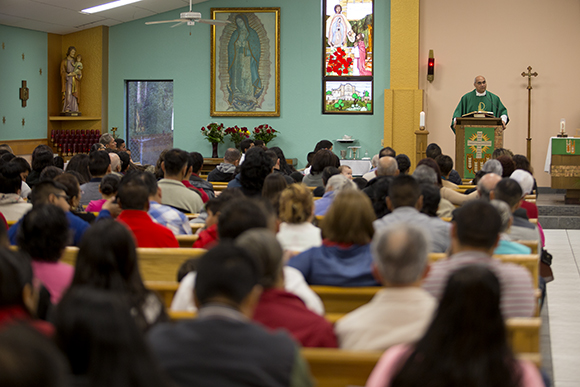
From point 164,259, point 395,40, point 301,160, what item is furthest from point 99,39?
point 164,259

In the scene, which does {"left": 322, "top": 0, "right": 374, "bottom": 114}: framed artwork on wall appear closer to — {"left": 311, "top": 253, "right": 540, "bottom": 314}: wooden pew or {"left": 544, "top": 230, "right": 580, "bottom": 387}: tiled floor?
{"left": 544, "top": 230, "right": 580, "bottom": 387}: tiled floor

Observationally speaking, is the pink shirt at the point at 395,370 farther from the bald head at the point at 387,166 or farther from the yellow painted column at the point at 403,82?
the yellow painted column at the point at 403,82

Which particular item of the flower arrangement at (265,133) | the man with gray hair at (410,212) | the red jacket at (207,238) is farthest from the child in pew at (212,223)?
the flower arrangement at (265,133)

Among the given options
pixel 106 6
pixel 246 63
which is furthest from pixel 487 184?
pixel 106 6

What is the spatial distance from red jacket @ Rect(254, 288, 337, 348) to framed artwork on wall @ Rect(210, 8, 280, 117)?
10860 millimetres

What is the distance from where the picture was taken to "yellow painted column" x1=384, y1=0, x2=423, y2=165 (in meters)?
12.4

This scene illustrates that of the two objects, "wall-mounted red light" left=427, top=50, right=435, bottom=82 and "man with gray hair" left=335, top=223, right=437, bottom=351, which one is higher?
"wall-mounted red light" left=427, top=50, right=435, bottom=82

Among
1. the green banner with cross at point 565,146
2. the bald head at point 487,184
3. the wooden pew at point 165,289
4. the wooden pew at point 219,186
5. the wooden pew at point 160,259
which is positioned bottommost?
the wooden pew at point 165,289

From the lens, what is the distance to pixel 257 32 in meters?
12.9

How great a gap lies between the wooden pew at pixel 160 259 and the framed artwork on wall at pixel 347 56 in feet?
31.2

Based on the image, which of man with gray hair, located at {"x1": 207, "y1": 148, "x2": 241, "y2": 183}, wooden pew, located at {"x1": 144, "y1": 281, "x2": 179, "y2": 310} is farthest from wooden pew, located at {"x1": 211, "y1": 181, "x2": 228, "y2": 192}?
wooden pew, located at {"x1": 144, "y1": 281, "x2": 179, "y2": 310}

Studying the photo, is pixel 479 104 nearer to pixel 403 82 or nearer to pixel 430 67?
pixel 430 67

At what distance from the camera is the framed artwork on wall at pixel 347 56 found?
1273 centimetres

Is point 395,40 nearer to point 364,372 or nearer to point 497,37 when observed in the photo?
point 497,37
